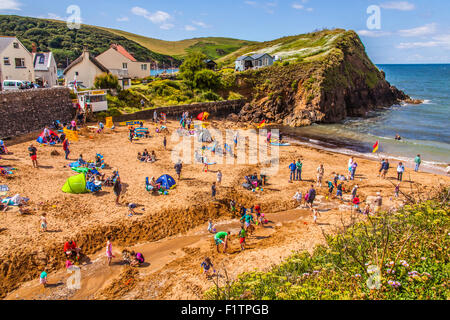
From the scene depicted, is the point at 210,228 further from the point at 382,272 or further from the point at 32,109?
the point at 32,109

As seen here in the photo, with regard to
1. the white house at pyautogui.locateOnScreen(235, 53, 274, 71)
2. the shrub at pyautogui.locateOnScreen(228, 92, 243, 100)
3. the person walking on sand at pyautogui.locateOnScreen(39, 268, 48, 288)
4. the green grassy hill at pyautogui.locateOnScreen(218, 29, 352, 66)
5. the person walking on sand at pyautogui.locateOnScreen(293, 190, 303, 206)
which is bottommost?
the person walking on sand at pyautogui.locateOnScreen(39, 268, 48, 288)

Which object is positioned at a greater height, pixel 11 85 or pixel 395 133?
pixel 11 85

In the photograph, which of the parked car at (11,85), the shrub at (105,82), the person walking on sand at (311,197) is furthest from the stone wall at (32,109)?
the person walking on sand at (311,197)

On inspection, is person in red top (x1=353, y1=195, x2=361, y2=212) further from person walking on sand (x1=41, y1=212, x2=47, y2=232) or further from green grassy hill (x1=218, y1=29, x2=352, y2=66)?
green grassy hill (x1=218, y1=29, x2=352, y2=66)

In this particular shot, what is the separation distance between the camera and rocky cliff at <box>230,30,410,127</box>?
44.8m

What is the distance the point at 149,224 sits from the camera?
14172 millimetres

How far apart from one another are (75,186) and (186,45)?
151m

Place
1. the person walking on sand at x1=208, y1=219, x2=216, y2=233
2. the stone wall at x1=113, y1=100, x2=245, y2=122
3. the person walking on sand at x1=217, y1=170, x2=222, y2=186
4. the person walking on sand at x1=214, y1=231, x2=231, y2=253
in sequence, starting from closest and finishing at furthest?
1. the person walking on sand at x1=214, y1=231, x2=231, y2=253
2. the person walking on sand at x1=208, y1=219, x2=216, y2=233
3. the person walking on sand at x1=217, y1=170, x2=222, y2=186
4. the stone wall at x1=113, y1=100, x2=245, y2=122

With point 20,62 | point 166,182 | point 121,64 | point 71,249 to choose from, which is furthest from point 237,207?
point 121,64

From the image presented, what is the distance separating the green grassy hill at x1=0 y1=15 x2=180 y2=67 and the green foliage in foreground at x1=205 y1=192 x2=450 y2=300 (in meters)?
82.5

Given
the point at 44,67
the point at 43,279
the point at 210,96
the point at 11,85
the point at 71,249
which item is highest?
the point at 44,67

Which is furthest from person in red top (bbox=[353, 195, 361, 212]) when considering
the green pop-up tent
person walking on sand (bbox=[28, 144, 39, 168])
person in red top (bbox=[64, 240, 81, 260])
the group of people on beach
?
person walking on sand (bbox=[28, 144, 39, 168])
